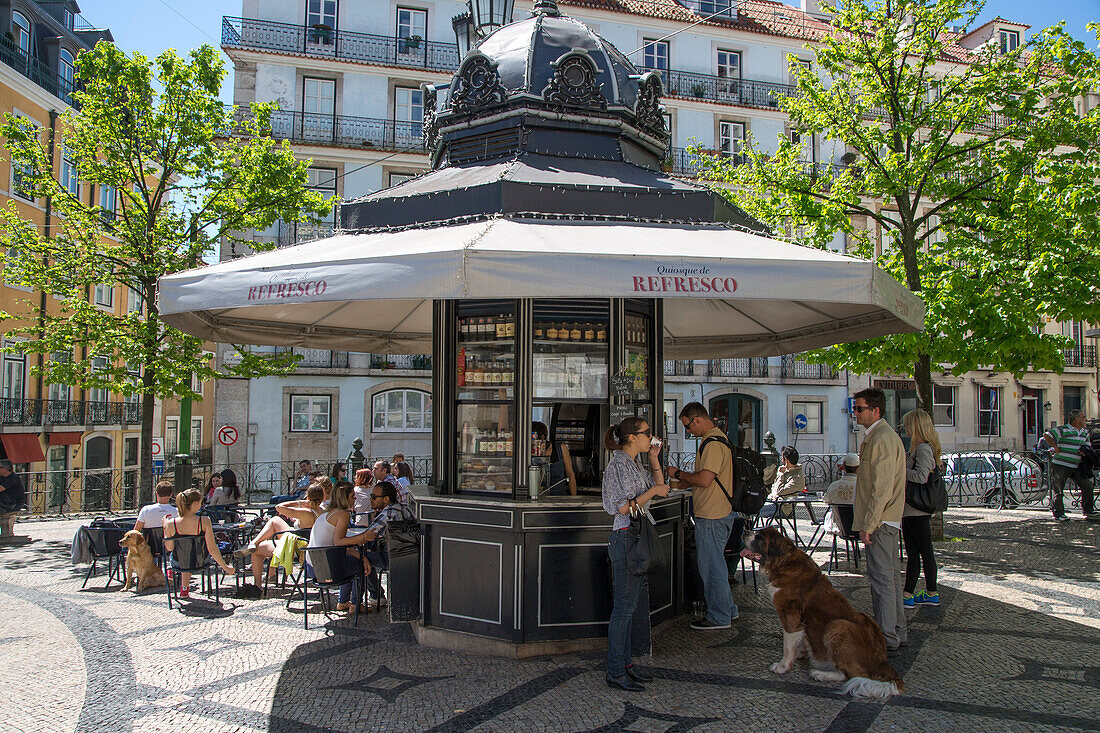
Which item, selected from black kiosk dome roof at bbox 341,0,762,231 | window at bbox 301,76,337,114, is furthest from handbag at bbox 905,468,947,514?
window at bbox 301,76,337,114

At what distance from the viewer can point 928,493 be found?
22.7 feet

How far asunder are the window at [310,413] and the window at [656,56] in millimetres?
17472

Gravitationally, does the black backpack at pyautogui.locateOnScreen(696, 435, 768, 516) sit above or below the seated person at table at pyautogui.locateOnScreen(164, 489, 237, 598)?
above

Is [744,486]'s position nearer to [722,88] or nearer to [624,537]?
[624,537]

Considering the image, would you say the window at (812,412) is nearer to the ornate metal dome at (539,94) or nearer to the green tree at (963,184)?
the green tree at (963,184)

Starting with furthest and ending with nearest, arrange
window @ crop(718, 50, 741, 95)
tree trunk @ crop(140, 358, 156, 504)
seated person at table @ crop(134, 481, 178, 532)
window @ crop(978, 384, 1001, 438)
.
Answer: window @ crop(978, 384, 1001, 438) → window @ crop(718, 50, 741, 95) → tree trunk @ crop(140, 358, 156, 504) → seated person at table @ crop(134, 481, 178, 532)

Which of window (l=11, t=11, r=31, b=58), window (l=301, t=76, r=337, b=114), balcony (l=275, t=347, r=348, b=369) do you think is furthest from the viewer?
window (l=301, t=76, r=337, b=114)

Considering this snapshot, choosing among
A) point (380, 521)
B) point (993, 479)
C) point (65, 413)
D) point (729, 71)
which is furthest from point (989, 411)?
point (65, 413)

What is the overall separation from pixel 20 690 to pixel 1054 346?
1280 cm

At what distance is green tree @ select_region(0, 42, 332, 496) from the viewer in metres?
14.0

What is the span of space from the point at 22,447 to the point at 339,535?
2315cm

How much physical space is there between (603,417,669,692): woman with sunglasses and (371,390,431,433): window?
941 inches

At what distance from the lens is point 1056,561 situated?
995cm

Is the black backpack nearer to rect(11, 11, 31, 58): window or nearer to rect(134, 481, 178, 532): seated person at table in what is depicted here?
rect(134, 481, 178, 532): seated person at table
